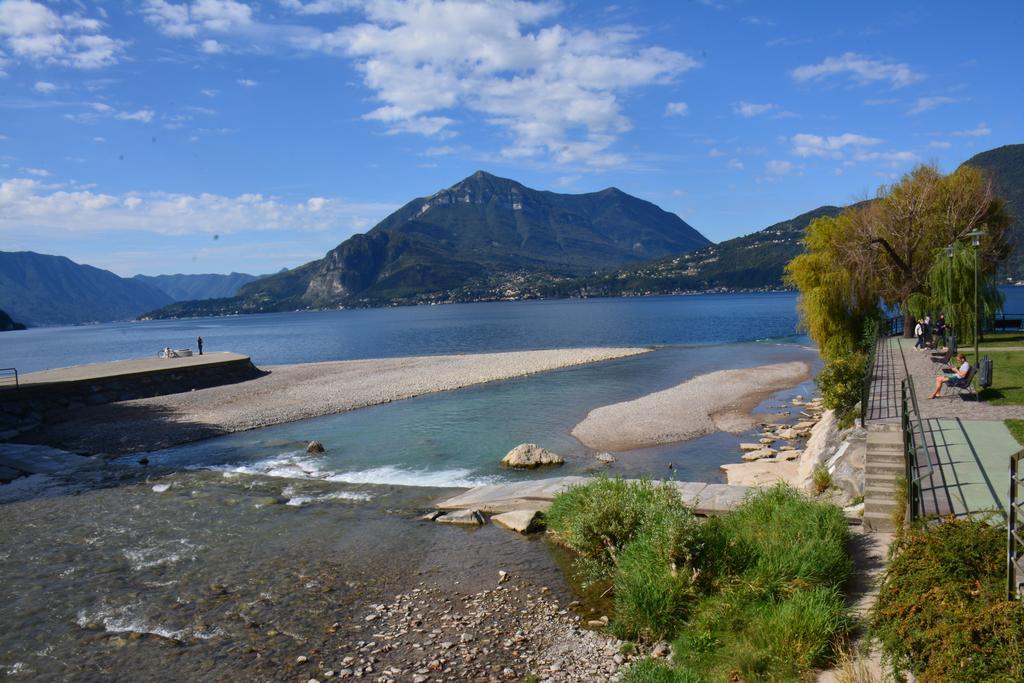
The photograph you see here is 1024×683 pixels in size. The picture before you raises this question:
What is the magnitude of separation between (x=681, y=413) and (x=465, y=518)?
55.6 ft

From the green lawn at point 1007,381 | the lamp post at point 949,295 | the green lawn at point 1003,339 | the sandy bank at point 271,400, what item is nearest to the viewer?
the green lawn at point 1007,381

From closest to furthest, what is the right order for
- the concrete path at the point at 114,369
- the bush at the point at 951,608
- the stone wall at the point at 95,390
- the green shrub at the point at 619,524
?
the bush at the point at 951,608, the green shrub at the point at 619,524, the stone wall at the point at 95,390, the concrete path at the point at 114,369

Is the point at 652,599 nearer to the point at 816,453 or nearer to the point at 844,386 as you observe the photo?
the point at 816,453

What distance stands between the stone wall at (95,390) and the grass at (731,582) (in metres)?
31.9

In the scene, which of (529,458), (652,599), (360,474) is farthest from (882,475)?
(360,474)

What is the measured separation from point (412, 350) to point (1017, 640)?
8164 cm

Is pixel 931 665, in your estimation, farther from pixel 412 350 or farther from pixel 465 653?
pixel 412 350

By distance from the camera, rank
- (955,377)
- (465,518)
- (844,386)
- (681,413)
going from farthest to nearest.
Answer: (681,413), (844,386), (955,377), (465,518)

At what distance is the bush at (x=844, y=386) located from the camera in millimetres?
21266

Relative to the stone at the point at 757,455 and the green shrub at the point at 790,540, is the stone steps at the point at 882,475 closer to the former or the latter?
the green shrub at the point at 790,540

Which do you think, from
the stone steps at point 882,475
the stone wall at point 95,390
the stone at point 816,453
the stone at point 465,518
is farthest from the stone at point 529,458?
the stone wall at point 95,390

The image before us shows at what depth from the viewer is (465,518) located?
17016 millimetres

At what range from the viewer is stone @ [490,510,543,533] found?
16.0 metres

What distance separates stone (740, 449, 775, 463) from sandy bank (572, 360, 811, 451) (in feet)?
11.4
